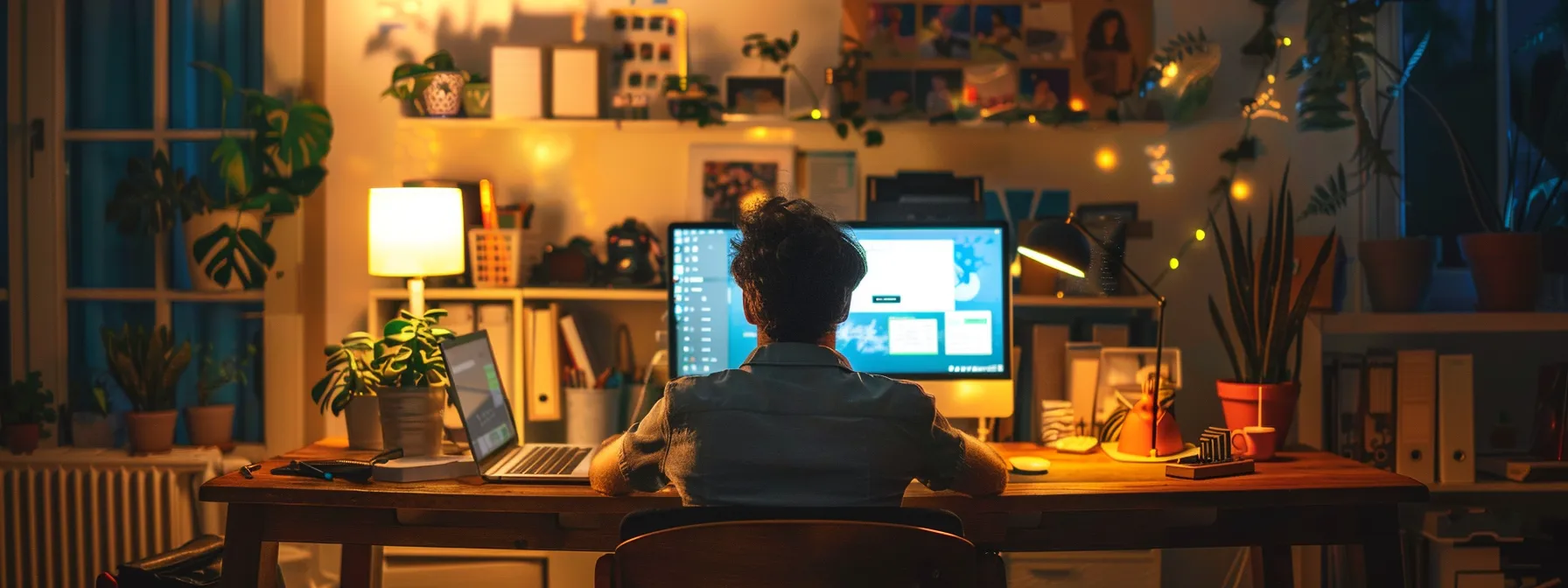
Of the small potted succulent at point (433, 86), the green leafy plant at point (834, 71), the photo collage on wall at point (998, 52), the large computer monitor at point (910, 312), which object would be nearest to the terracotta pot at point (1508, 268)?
the photo collage on wall at point (998, 52)

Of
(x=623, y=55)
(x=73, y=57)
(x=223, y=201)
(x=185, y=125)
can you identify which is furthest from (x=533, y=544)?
(x=73, y=57)

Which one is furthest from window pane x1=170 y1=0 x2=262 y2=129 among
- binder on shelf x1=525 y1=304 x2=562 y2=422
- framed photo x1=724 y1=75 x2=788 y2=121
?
framed photo x1=724 y1=75 x2=788 y2=121

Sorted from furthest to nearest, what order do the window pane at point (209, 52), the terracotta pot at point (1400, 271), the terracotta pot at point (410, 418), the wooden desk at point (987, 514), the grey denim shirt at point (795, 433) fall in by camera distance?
the window pane at point (209, 52)
the terracotta pot at point (1400, 271)
the terracotta pot at point (410, 418)
the wooden desk at point (987, 514)
the grey denim shirt at point (795, 433)

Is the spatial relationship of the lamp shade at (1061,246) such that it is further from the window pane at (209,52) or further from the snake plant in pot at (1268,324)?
the window pane at (209,52)

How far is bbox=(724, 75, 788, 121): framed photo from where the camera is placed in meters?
2.91

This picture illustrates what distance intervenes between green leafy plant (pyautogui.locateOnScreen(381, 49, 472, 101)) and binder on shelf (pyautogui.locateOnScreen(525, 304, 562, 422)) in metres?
0.62

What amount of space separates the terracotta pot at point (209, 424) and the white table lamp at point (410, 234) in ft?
2.80

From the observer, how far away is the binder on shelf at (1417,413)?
8.34 feet

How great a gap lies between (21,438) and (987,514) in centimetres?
258

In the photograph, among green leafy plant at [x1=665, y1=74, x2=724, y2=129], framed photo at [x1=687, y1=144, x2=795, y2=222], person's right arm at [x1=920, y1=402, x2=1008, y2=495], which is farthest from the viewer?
framed photo at [x1=687, y1=144, x2=795, y2=222]

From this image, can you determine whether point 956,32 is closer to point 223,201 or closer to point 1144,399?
point 1144,399

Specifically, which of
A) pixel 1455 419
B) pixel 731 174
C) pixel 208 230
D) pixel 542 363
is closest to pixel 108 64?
pixel 208 230

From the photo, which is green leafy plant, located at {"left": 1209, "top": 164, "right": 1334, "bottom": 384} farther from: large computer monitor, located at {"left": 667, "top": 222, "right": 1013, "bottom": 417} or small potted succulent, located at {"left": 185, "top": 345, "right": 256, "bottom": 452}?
small potted succulent, located at {"left": 185, "top": 345, "right": 256, "bottom": 452}

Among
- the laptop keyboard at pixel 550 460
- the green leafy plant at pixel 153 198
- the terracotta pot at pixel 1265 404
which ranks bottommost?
the laptop keyboard at pixel 550 460
